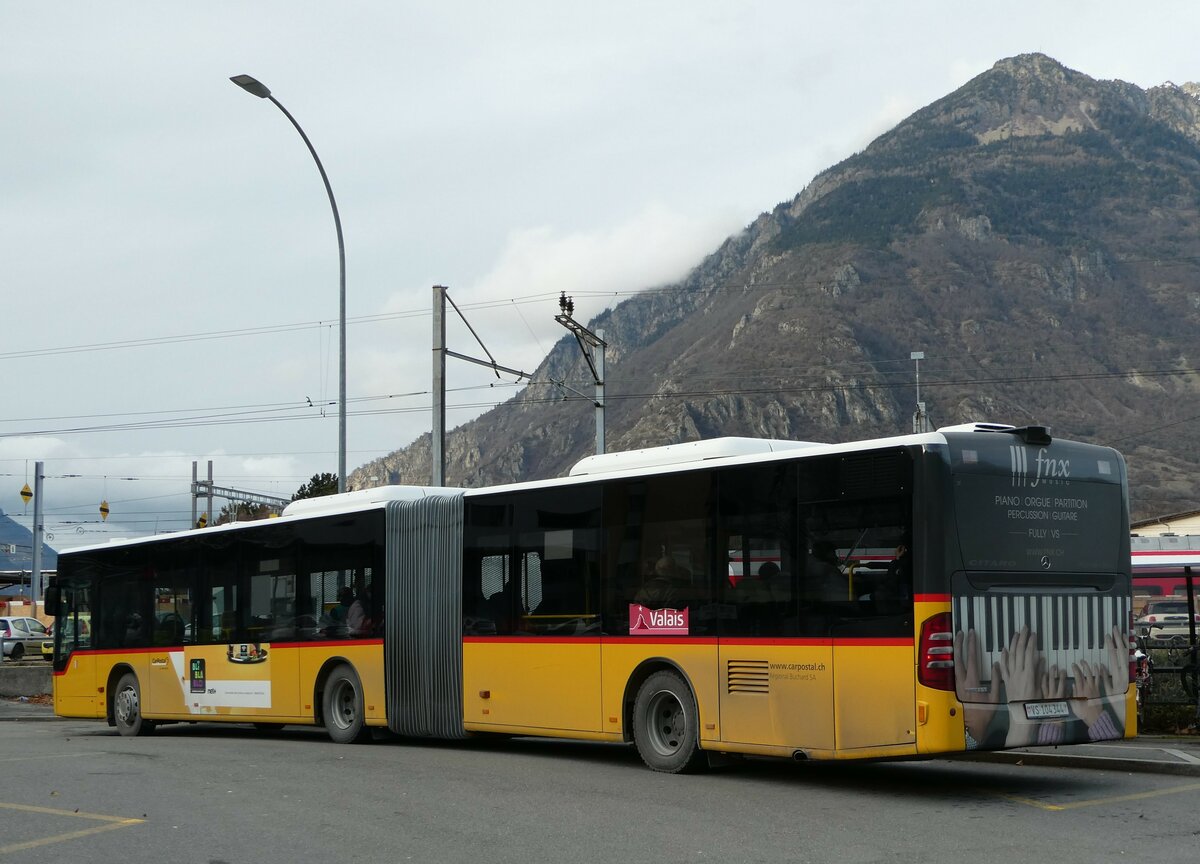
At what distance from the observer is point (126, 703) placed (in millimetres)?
21938

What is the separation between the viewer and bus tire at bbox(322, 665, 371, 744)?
18.0m

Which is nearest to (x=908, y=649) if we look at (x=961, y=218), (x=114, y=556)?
(x=114, y=556)

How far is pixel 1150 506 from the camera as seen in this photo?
342 feet

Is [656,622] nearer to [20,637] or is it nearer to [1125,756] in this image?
[1125,756]

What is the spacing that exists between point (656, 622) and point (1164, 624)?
16.0 metres

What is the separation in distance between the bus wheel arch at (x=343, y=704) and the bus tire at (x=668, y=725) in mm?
5141

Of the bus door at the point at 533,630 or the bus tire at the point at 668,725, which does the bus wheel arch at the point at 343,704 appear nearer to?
the bus door at the point at 533,630

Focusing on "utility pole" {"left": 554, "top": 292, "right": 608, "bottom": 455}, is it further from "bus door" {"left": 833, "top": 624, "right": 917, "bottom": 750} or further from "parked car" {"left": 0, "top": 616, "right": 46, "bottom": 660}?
"parked car" {"left": 0, "top": 616, "right": 46, "bottom": 660}

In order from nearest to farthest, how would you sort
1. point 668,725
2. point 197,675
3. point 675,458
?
point 668,725, point 675,458, point 197,675

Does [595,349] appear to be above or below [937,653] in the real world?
above

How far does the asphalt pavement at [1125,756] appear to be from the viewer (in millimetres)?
13008

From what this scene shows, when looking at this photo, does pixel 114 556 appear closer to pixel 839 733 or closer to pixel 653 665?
pixel 653 665

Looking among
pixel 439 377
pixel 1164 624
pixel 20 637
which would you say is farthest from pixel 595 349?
pixel 20 637

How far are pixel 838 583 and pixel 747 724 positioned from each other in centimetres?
162
